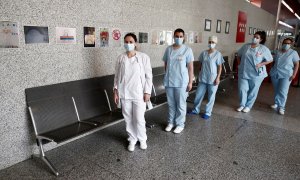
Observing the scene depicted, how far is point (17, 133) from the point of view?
234 centimetres

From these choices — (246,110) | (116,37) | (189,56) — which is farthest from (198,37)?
(116,37)

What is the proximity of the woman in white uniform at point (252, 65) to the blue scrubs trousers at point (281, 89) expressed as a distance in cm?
44

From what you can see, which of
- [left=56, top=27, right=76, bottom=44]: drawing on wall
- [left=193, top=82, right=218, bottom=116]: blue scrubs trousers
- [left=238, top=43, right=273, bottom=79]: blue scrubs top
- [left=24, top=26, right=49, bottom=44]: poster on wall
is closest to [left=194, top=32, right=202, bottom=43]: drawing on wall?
[left=238, top=43, right=273, bottom=79]: blue scrubs top

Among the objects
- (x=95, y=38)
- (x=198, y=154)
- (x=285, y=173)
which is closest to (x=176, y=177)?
(x=198, y=154)

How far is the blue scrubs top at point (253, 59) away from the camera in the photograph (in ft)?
12.6

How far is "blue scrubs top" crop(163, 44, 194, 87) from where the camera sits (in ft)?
9.83

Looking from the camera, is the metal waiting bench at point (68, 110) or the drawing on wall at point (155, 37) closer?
the metal waiting bench at point (68, 110)

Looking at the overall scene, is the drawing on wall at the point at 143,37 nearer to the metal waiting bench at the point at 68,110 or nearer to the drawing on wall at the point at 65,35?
the metal waiting bench at the point at 68,110

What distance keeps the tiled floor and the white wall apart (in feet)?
1.25

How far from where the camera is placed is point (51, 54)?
252 cm

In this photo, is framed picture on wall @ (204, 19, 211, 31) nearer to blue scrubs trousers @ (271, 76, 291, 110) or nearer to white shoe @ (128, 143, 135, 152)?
blue scrubs trousers @ (271, 76, 291, 110)

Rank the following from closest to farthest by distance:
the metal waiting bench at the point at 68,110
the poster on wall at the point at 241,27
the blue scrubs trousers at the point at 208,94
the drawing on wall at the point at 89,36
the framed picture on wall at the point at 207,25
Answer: the metal waiting bench at the point at 68,110, the drawing on wall at the point at 89,36, the blue scrubs trousers at the point at 208,94, the framed picture on wall at the point at 207,25, the poster on wall at the point at 241,27

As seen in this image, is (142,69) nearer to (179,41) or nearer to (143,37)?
(179,41)

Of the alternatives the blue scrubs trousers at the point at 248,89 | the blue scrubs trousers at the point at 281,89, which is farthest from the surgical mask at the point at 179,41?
the blue scrubs trousers at the point at 281,89
